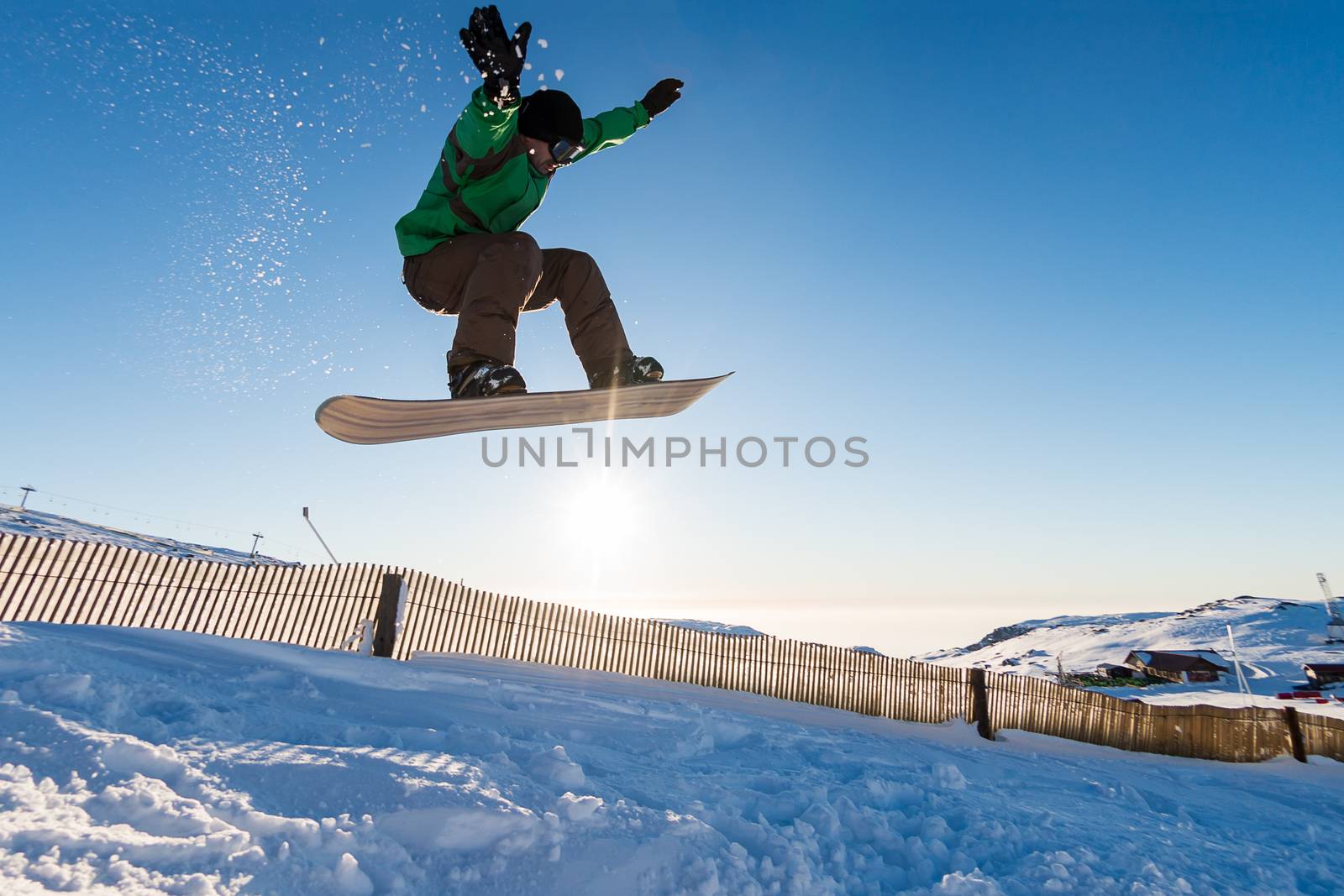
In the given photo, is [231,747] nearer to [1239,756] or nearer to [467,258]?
[467,258]

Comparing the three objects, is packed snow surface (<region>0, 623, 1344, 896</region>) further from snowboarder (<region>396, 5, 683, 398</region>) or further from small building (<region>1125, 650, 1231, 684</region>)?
small building (<region>1125, 650, 1231, 684</region>)

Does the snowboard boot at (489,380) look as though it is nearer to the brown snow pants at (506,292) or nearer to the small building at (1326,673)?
the brown snow pants at (506,292)

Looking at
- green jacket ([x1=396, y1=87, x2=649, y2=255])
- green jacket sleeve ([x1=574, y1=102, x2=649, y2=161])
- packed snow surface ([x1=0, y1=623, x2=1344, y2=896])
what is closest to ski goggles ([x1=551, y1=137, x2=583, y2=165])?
green jacket ([x1=396, y1=87, x2=649, y2=255])

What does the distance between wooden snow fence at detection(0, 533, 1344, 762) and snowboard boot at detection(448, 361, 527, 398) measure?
192 inches

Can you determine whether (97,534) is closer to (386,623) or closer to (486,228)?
(386,623)

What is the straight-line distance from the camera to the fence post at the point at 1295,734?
37.4ft

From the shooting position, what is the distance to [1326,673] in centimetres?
3497

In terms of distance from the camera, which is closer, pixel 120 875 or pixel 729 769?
pixel 120 875

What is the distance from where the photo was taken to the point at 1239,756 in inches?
436

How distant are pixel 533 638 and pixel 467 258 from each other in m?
6.15

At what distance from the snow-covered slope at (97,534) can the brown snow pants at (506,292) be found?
100 ft

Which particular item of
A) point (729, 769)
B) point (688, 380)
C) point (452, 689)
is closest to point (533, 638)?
point (452, 689)

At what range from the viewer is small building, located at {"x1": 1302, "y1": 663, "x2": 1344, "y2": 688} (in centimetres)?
3466

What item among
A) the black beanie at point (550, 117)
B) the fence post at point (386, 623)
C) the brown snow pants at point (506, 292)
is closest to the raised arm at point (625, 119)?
the black beanie at point (550, 117)
